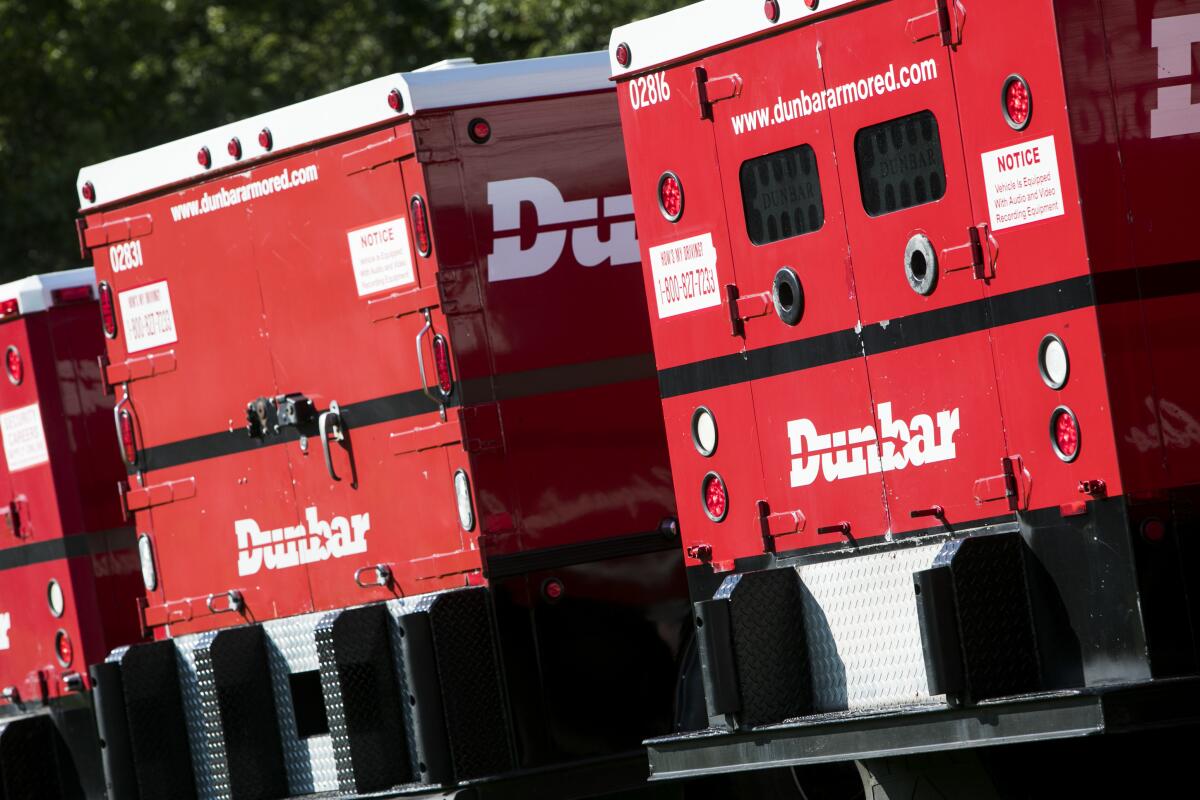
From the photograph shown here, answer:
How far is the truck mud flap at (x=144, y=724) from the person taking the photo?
9.50m

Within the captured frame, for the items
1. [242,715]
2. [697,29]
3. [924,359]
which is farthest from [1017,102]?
[242,715]

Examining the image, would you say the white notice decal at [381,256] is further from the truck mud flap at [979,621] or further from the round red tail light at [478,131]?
the truck mud flap at [979,621]

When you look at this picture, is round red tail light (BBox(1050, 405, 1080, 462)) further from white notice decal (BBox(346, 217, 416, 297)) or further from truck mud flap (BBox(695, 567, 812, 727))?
white notice decal (BBox(346, 217, 416, 297))

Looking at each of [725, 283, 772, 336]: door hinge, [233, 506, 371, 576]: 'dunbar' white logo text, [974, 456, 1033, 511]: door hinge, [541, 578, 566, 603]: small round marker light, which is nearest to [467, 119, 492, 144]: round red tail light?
[725, 283, 772, 336]: door hinge

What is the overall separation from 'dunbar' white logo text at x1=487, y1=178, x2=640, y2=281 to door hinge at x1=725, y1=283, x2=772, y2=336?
3.28 ft

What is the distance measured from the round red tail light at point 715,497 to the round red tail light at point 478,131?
5.50ft

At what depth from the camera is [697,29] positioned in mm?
7543

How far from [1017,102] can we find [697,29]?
1.58 meters

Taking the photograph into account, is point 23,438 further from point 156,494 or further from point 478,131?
point 478,131

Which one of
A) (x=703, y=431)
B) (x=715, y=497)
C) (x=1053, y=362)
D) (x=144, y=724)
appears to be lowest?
(x=144, y=724)

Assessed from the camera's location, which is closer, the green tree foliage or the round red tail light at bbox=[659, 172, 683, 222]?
the round red tail light at bbox=[659, 172, 683, 222]

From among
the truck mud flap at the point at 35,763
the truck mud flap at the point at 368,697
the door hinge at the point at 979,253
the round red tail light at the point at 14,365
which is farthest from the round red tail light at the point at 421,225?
the truck mud flap at the point at 35,763

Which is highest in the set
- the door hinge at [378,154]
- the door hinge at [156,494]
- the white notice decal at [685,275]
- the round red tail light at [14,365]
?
the door hinge at [378,154]

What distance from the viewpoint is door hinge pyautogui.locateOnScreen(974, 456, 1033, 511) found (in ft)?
21.2
